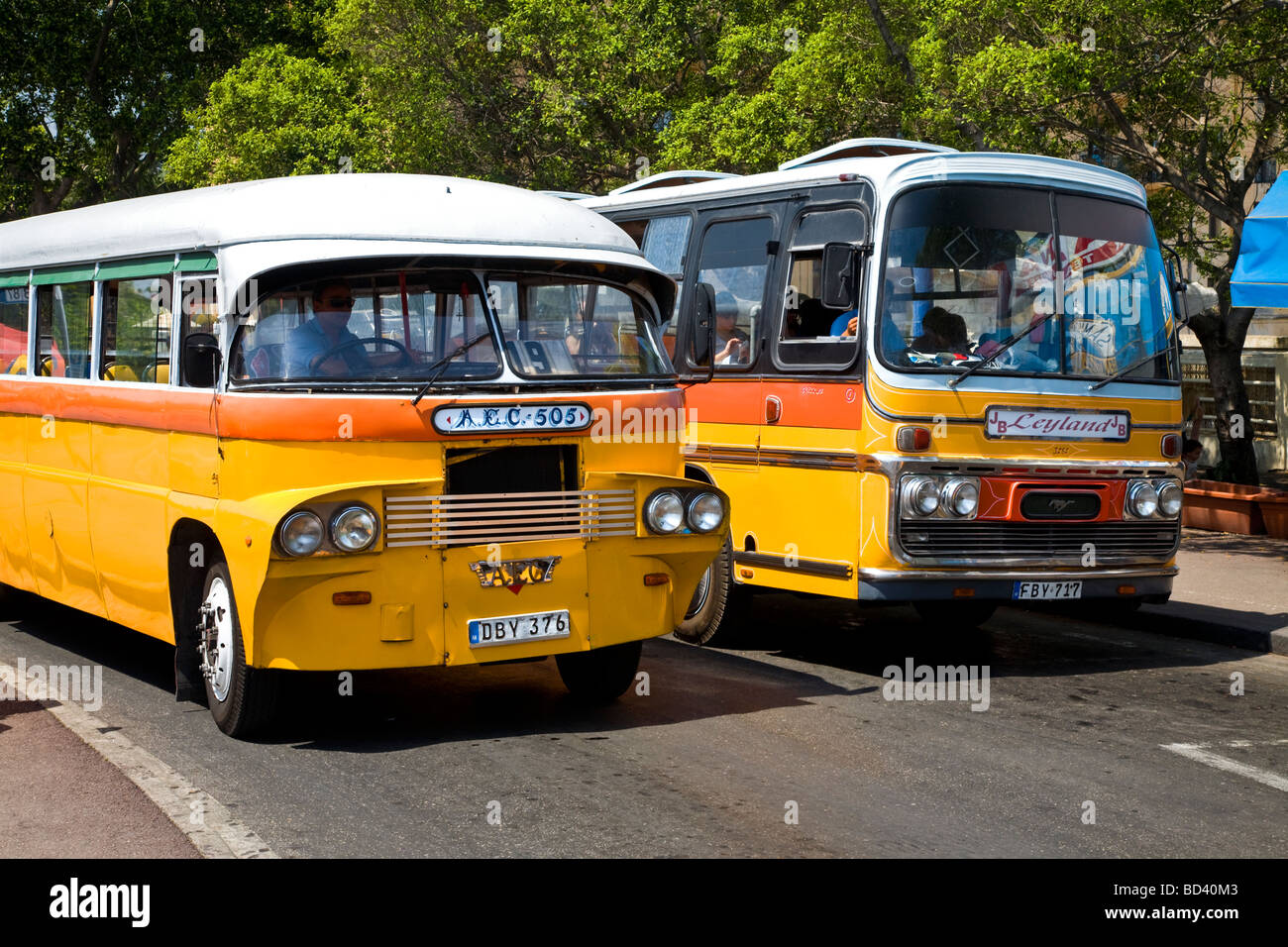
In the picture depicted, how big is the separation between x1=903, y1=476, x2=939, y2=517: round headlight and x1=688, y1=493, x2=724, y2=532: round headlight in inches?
65.4

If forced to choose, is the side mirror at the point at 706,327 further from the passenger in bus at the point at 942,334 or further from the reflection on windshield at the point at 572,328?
the passenger in bus at the point at 942,334

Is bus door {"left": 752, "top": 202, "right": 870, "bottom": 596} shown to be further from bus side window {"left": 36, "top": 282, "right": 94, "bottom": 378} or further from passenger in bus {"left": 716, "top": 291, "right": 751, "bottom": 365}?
bus side window {"left": 36, "top": 282, "right": 94, "bottom": 378}

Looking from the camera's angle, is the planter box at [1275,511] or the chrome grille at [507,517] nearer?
the chrome grille at [507,517]

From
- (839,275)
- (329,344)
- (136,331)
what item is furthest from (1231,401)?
(329,344)

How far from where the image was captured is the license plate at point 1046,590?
1001 centimetres

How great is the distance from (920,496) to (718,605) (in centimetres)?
184

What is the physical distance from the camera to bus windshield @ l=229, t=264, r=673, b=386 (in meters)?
7.78

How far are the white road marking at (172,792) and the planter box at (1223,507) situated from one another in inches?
465

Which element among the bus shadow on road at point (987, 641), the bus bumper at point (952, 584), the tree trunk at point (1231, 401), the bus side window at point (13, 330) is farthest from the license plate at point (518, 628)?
the tree trunk at point (1231, 401)

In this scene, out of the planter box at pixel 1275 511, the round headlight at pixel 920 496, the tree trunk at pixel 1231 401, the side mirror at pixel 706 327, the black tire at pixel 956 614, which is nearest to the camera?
the side mirror at pixel 706 327

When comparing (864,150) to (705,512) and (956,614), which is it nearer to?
(956,614)

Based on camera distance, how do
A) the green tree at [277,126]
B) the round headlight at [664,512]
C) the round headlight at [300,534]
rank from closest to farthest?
the round headlight at [300,534] < the round headlight at [664,512] < the green tree at [277,126]

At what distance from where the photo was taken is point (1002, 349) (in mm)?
9961

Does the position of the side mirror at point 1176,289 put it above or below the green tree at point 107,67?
below
